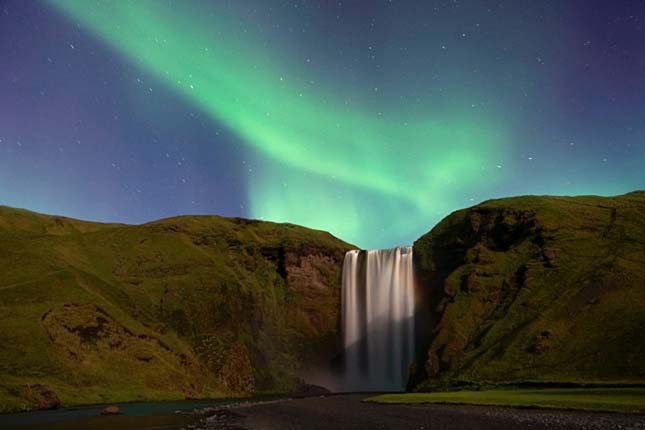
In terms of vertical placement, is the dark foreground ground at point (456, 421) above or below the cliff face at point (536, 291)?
below

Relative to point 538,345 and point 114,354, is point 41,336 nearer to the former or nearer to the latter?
point 114,354

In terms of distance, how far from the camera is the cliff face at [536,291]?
9675 cm

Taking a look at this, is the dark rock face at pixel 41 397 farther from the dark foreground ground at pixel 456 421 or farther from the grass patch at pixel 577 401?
the grass patch at pixel 577 401

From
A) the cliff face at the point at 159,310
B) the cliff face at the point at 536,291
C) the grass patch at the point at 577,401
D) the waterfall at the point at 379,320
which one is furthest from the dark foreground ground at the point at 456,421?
the waterfall at the point at 379,320

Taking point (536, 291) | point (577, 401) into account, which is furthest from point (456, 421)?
point (536, 291)

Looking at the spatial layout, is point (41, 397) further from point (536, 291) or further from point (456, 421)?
point (536, 291)

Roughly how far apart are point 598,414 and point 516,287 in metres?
88.6

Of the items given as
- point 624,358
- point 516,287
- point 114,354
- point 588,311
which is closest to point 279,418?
point 624,358

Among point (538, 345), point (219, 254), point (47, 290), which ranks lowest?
point (538, 345)

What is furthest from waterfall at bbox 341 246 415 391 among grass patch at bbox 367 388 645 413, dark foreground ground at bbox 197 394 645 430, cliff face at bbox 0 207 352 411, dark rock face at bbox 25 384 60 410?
dark foreground ground at bbox 197 394 645 430

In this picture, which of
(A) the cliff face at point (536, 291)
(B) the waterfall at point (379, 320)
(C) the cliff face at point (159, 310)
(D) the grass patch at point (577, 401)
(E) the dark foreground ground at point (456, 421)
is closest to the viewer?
(E) the dark foreground ground at point (456, 421)

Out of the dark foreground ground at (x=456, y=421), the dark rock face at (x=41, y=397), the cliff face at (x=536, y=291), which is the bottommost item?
the dark rock face at (x=41, y=397)

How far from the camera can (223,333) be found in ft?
474

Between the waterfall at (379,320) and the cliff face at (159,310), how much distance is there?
9.09 m
